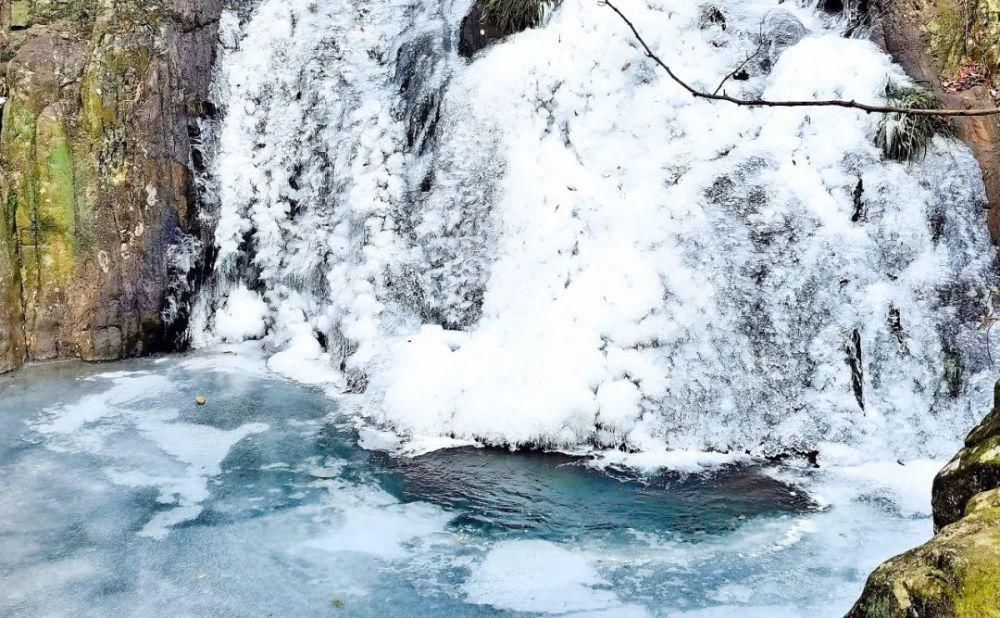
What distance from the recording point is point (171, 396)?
5.77 metres

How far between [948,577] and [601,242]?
417 cm

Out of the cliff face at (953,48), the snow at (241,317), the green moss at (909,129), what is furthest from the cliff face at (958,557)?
the snow at (241,317)

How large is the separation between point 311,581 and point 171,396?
2.75 metres

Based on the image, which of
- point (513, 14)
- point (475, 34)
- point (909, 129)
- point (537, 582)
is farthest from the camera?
point (475, 34)

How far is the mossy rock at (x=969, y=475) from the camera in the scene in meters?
2.21

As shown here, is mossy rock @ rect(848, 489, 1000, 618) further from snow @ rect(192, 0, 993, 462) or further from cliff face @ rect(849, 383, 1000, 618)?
snow @ rect(192, 0, 993, 462)

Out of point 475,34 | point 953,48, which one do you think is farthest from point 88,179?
point 953,48

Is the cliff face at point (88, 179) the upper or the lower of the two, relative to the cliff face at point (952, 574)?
upper

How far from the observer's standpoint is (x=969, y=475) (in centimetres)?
227

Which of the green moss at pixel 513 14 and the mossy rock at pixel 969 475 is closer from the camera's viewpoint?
the mossy rock at pixel 969 475

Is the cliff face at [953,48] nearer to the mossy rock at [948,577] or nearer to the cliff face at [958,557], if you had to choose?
the cliff face at [958,557]

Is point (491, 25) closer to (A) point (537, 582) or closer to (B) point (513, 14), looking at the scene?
(B) point (513, 14)

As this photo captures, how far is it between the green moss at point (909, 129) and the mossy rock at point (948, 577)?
158 inches

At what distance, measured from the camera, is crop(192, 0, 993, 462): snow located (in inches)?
197
